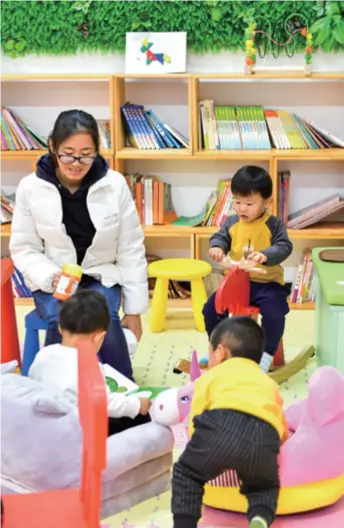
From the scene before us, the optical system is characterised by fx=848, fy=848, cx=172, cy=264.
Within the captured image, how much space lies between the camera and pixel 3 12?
14.5 ft

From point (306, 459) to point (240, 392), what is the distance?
0.39 meters

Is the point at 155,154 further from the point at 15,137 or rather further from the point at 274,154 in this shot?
the point at 15,137

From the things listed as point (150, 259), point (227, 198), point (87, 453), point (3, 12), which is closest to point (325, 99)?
point (227, 198)

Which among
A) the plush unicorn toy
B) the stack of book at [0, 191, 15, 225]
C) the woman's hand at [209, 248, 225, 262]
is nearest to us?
the plush unicorn toy

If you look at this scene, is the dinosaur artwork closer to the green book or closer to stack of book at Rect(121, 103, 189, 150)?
stack of book at Rect(121, 103, 189, 150)

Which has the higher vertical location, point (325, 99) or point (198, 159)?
point (325, 99)

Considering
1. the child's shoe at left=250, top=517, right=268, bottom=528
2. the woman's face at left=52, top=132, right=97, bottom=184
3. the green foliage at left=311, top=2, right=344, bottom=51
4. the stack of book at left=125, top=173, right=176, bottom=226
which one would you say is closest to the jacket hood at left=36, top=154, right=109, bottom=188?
the woman's face at left=52, top=132, right=97, bottom=184

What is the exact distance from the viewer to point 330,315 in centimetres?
301

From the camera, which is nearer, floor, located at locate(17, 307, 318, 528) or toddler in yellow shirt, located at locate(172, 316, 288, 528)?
toddler in yellow shirt, located at locate(172, 316, 288, 528)

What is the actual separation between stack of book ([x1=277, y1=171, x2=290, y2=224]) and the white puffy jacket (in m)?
1.54

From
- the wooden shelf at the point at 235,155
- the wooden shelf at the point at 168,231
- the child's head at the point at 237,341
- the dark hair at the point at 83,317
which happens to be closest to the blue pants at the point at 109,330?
the dark hair at the point at 83,317

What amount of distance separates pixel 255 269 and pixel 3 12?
7.31 feet

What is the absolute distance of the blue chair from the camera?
10.3ft

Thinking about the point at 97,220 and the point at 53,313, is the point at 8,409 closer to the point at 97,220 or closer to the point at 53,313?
the point at 53,313
